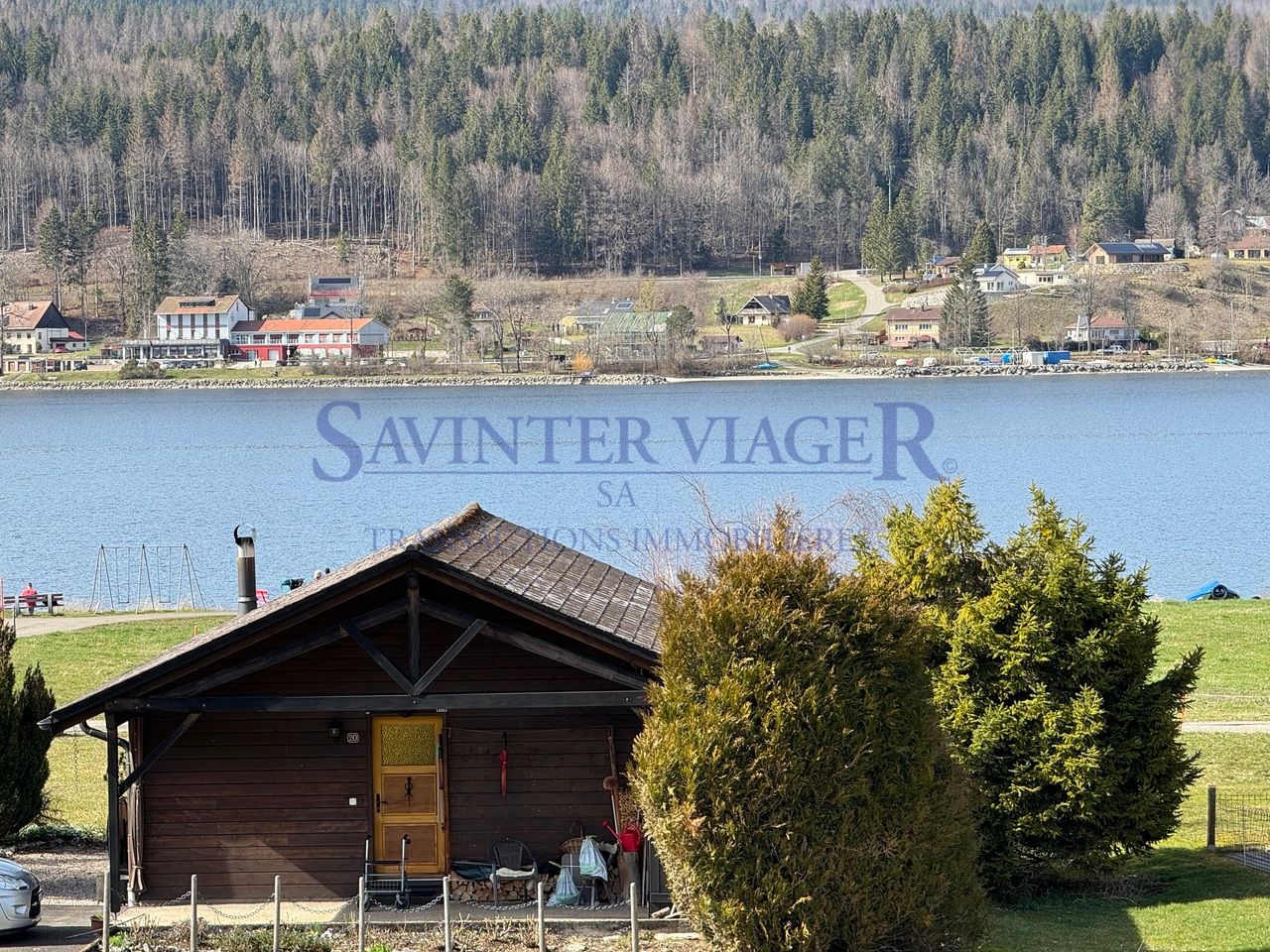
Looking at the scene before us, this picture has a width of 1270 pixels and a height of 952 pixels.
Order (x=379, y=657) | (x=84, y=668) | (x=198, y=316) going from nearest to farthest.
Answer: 1. (x=379, y=657)
2. (x=84, y=668)
3. (x=198, y=316)

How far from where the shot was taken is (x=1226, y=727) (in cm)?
2433

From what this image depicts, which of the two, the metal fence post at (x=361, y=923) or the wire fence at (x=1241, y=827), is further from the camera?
the wire fence at (x=1241, y=827)

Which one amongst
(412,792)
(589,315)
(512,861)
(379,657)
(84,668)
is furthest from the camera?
(589,315)

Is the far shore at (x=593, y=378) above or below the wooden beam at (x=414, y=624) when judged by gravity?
above

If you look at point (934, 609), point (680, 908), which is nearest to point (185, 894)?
point (680, 908)

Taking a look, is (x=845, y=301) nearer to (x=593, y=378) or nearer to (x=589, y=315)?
(x=589, y=315)

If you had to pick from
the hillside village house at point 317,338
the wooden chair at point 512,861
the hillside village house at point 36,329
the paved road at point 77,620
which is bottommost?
the wooden chair at point 512,861

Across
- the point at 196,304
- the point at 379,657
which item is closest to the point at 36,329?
the point at 196,304

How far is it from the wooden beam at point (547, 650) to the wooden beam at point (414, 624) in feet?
0.58

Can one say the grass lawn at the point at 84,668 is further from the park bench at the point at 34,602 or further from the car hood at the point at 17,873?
the car hood at the point at 17,873

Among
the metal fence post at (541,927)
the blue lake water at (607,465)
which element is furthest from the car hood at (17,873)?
the blue lake water at (607,465)

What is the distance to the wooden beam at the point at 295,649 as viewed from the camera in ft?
48.2

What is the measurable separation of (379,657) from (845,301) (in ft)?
552

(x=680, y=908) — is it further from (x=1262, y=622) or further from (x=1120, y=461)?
(x=1120, y=461)
